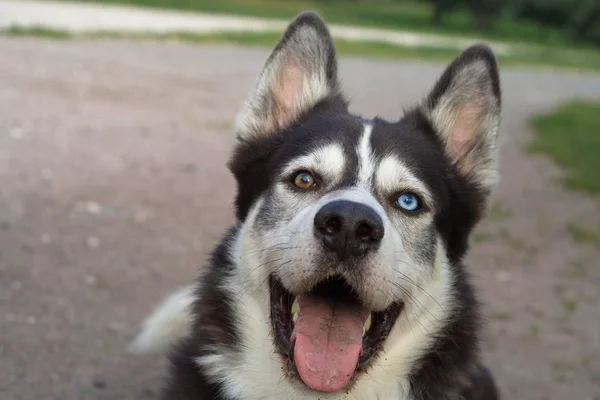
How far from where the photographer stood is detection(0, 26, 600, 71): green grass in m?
17.6

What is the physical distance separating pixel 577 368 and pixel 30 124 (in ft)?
24.3

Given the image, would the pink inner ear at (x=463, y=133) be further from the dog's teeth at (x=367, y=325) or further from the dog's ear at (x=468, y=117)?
the dog's teeth at (x=367, y=325)

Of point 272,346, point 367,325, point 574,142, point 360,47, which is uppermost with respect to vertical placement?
point 367,325

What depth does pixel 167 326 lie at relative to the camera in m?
4.55

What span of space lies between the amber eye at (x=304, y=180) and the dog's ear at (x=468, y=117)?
93 centimetres

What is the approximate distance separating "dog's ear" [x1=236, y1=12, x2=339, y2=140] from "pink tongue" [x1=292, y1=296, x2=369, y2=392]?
1.20 meters

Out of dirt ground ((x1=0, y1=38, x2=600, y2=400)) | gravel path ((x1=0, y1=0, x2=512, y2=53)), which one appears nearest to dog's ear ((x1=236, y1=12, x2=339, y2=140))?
dirt ground ((x1=0, y1=38, x2=600, y2=400))

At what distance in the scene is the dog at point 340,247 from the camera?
3340 millimetres

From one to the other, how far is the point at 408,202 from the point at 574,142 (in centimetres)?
1160

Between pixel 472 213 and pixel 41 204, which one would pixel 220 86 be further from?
pixel 472 213

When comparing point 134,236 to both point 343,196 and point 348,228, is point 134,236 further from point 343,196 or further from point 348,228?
point 348,228

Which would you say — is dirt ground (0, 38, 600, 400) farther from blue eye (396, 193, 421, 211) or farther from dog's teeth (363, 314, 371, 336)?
blue eye (396, 193, 421, 211)

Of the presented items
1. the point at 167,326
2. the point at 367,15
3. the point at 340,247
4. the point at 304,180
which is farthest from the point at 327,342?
the point at 367,15

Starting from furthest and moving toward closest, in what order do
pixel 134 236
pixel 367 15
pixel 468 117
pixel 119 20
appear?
1. pixel 367 15
2. pixel 119 20
3. pixel 134 236
4. pixel 468 117
